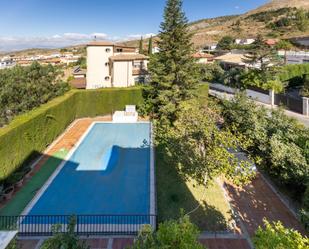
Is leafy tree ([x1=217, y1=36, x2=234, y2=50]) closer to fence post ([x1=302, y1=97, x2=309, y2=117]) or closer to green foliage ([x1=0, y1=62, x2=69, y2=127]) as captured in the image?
fence post ([x1=302, y1=97, x2=309, y2=117])

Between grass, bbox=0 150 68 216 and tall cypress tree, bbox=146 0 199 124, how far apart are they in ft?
41.9

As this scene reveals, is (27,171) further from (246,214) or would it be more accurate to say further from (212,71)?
(212,71)

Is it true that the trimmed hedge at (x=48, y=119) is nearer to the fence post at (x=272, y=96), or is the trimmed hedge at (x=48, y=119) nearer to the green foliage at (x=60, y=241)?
the green foliage at (x=60, y=241)

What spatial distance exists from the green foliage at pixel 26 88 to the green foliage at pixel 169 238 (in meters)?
23.3

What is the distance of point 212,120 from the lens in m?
13.4

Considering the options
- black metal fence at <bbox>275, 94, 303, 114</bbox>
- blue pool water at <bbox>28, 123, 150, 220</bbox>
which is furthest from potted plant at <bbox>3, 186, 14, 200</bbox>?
black metal fence at <bbox>275, 94, 303, 114</bbox>

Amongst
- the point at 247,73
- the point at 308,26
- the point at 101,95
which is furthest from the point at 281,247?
the point at 308,26

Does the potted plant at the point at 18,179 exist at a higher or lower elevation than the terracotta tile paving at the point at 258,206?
higher

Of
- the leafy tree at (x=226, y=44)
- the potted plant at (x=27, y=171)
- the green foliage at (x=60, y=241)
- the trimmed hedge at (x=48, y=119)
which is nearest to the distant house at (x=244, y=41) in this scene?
the leafy tree at (x=226, y=44)

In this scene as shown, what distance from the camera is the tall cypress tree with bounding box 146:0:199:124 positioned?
94.7 ft

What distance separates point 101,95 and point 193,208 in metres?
22.3

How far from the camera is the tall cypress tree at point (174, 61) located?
28.9 m

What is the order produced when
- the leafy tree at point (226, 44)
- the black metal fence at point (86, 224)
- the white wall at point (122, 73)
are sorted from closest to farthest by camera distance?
the black metal fence at point (86, 224)
the white wall at point (122, 73)
the leafy tree at point (226, 44)

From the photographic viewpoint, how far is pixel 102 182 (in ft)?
54.4
